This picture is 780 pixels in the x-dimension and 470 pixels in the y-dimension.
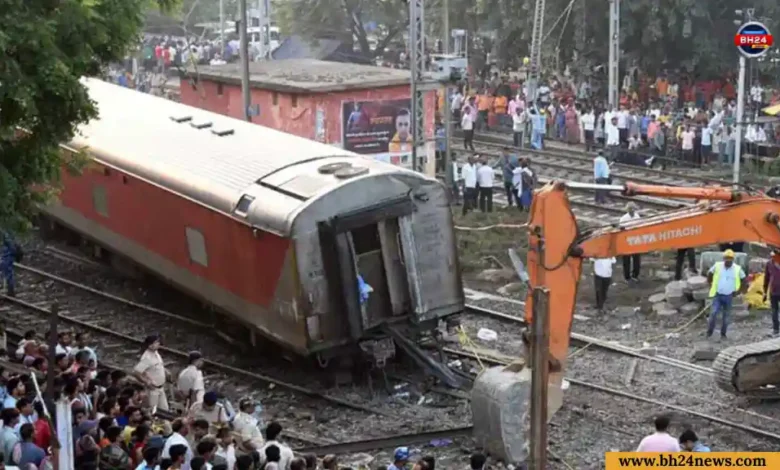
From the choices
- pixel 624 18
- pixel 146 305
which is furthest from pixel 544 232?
pixel 624 18

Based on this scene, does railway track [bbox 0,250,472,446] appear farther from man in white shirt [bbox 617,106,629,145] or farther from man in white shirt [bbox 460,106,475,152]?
man in white shirt [bbox 617,106,629,145]

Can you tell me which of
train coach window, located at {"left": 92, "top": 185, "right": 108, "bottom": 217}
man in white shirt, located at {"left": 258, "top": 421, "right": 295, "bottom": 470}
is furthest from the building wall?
man in white shirt, located at {"left": 258, "top": 421, "right": 295, "bottom": 470}

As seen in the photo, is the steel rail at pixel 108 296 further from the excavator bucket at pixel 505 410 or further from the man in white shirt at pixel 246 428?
the man in white shirt at pixel 246 428

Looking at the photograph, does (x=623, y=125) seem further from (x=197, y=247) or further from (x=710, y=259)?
(x=197, y=247)

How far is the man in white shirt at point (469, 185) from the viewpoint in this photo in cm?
2575

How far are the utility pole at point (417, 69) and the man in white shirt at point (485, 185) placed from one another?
1.23m

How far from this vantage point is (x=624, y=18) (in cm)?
→ 3600

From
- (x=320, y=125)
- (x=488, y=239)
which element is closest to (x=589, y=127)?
(x=320, y=125)

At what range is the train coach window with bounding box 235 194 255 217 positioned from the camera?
53.7 ft

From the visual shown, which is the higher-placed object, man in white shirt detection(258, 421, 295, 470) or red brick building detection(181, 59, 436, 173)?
red brick building detection(181, 59, 436, 173)

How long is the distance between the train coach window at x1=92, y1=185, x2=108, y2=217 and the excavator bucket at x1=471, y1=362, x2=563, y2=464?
8376mm

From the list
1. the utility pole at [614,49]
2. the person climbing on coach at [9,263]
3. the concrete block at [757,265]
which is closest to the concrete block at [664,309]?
the concrete block at [757,265]

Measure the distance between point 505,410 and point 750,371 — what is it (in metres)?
3.59

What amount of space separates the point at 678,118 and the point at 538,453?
22893 millimetres
